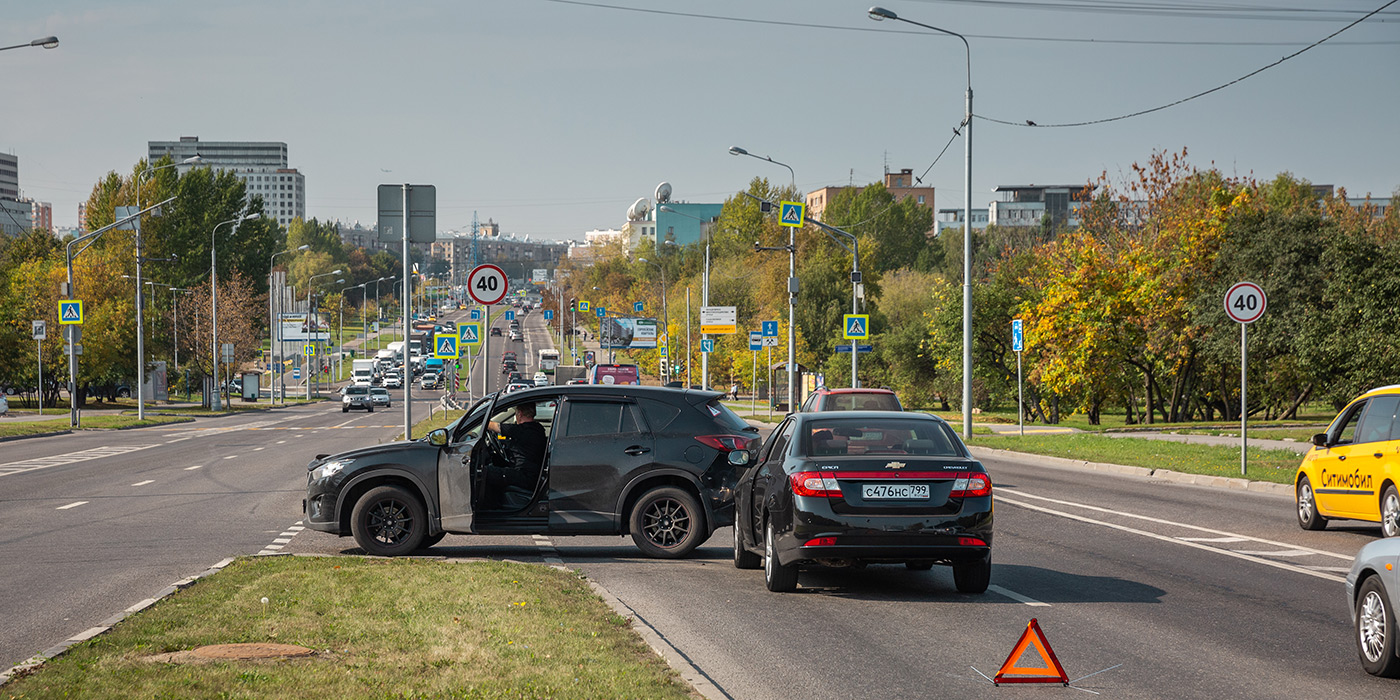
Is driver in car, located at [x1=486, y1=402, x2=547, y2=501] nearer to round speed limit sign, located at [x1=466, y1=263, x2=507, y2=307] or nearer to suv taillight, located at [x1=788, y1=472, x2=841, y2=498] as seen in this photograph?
suv taillight, located at [x1=788, y1=472, x2=841, y2=498]

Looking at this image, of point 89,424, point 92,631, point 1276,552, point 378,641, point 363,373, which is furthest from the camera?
point 363,373

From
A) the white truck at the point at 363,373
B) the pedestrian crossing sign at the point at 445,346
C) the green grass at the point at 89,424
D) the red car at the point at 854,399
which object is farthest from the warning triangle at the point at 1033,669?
the white truck at the point at 363,373

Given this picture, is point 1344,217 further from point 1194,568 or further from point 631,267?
point 631,267

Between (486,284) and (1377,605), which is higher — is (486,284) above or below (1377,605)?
above

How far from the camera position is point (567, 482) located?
12352 mm

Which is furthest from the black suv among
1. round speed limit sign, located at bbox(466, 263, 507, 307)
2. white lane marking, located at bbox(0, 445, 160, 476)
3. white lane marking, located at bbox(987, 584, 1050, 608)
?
white lane marking, located at bbox(0, 445, 160, 476)

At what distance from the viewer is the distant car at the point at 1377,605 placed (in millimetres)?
6809

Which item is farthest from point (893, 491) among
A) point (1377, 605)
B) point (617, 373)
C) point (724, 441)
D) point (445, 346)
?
point (617, 373)

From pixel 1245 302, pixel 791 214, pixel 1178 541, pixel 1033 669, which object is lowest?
pixel 1178 541

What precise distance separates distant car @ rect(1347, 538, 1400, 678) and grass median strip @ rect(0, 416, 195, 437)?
128 feet

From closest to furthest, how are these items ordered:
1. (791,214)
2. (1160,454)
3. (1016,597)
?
(1016,597) → (1160,454) → (791,214)

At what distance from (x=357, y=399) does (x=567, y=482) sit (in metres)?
60.8

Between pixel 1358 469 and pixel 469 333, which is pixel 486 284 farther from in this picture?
pixel 469 333

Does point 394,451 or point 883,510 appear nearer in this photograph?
point 883,510
